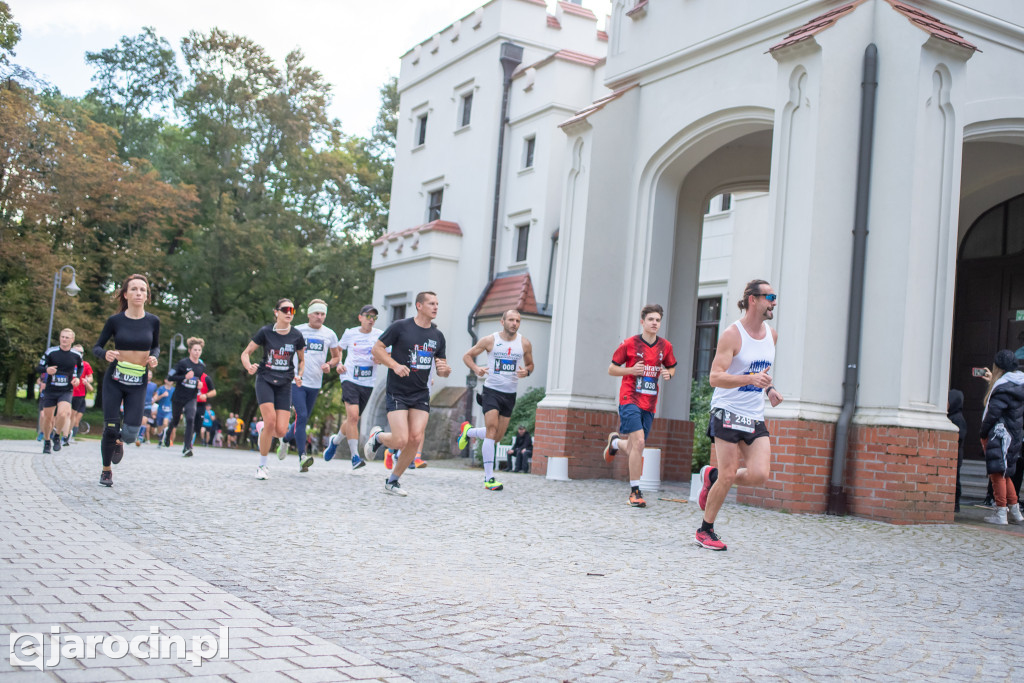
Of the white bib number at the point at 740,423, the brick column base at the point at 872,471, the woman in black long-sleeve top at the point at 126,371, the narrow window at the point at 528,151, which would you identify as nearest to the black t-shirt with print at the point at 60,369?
the woman in black long-sleeve top at the point at 126,371

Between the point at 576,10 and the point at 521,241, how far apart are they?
24.7 ft

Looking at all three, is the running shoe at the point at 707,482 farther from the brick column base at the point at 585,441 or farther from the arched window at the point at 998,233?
the arched window at the point at 998,233

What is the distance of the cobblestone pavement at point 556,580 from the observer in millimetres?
4566

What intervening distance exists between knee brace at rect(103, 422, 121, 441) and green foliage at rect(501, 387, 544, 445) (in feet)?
48.7

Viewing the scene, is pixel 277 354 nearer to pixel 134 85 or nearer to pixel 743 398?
pixel 743 398

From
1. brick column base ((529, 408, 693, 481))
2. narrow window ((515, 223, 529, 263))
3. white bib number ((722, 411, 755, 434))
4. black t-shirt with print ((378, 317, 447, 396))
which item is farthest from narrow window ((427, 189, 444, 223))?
white bib number ((722, 411, 755, 434))

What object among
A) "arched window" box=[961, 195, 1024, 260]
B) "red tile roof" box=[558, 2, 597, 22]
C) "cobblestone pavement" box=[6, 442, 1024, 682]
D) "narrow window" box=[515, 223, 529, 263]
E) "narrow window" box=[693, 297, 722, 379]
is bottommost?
"cobblestone pavement" box=[6, 442, 1024, 682]

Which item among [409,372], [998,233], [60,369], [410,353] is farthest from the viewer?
[998,233]

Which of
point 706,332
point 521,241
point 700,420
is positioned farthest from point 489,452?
point 521,241

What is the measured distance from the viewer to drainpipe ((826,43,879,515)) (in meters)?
11.5

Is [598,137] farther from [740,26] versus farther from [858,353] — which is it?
[858,353]

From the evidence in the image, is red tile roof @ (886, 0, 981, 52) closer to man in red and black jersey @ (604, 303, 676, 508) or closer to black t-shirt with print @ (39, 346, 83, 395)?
man in red and black jersey @ (604, 303, 676, 508)

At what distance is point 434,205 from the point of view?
32719 millimetres

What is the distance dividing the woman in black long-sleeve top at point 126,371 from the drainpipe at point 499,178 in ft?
59.5
